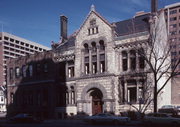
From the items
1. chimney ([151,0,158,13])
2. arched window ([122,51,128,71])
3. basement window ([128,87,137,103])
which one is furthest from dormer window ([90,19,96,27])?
basement window ([128,87,137,103])

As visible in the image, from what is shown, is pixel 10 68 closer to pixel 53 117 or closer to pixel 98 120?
pixel 53 117

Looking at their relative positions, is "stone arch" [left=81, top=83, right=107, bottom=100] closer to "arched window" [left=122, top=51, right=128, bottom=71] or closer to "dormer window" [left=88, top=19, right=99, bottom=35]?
"arched window" [left=122, top=51, right=128, bottom=71]

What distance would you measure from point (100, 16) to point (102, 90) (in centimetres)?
1048

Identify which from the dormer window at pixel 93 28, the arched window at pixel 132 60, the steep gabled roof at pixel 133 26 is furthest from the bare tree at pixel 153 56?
the dormer window at pixel 93 28

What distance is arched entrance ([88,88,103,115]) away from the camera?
113 ft

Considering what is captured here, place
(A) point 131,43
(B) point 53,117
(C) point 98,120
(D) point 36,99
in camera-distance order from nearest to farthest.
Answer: (C) point 98,120 < (A) point 131,43 < (B) point 53,117 < (D) point 36,99

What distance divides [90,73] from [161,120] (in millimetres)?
13462

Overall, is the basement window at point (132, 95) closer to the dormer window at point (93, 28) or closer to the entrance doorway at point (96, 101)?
the entrance doorway at point (96, 101)

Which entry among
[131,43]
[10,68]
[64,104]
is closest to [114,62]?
[131,43]

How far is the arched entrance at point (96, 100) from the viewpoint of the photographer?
34.4 metres

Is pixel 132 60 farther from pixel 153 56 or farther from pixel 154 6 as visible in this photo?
pixel 154 6

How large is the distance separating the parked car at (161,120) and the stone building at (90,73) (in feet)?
19.1

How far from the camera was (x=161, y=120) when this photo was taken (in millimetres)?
24094

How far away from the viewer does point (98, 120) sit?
2758 cm
